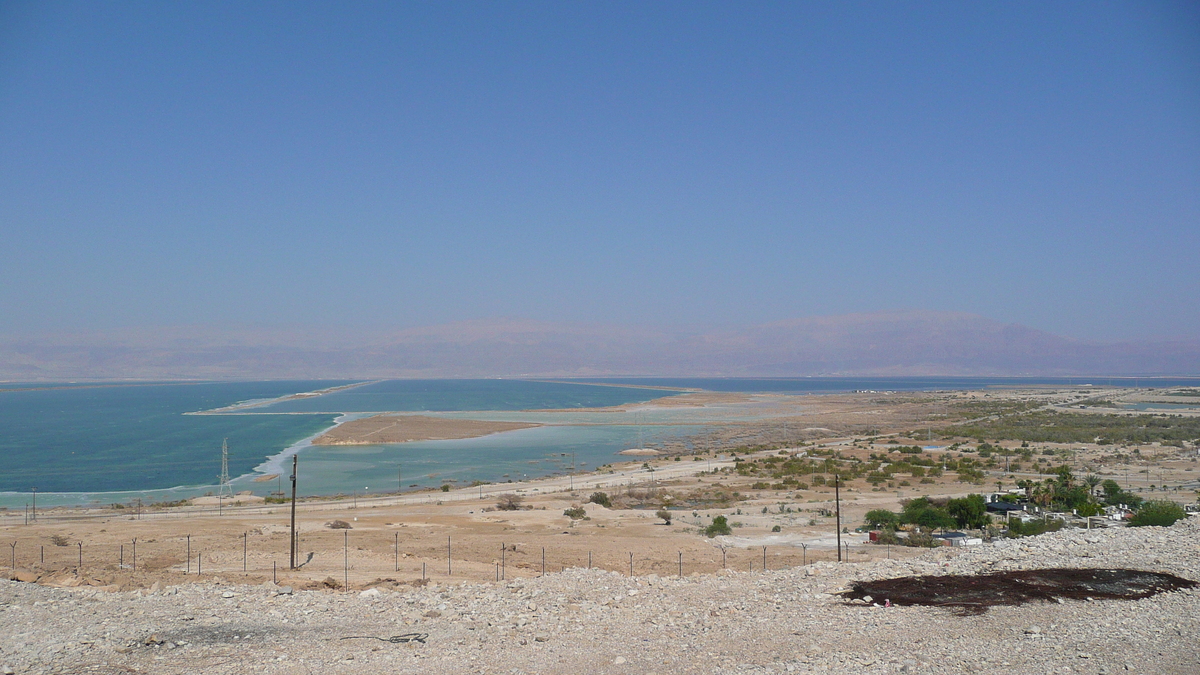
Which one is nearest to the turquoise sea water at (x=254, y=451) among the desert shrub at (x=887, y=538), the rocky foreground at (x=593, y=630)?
the desert shrub at (x=887, y=538)

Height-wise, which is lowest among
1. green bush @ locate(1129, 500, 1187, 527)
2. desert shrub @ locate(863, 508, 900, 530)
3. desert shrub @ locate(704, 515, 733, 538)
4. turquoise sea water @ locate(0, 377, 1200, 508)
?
turquoise sea water @ locate(0, 377, 1200, 508)

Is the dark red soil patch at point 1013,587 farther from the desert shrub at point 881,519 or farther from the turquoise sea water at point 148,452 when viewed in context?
the turquoise sea water at point 148,452

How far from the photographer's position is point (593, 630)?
14.3 meters

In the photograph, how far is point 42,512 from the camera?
4206cm

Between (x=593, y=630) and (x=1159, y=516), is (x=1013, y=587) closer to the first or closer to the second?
(x=593, y=630)

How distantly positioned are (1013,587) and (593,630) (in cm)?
922

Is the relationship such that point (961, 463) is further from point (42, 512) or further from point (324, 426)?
point (324, 426)

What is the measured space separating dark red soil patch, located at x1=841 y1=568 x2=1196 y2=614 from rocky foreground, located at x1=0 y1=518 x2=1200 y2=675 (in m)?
0.51

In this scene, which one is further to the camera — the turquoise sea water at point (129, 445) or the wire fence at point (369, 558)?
the turquoise sea water at point (129, 445)

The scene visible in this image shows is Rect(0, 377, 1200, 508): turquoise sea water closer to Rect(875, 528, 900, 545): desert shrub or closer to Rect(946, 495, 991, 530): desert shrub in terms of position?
Rect(875, 528, 900, 545): desert shrub

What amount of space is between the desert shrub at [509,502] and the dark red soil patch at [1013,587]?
26.1 meters

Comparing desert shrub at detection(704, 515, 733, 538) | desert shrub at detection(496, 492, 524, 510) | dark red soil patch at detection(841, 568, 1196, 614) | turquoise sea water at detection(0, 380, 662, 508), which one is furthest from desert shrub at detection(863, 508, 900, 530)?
turquoise sea water at detection(0, 380, 662, 508)

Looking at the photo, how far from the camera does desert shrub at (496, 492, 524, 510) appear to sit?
40.6 meters

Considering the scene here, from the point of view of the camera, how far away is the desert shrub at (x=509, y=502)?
40606 millimetres
